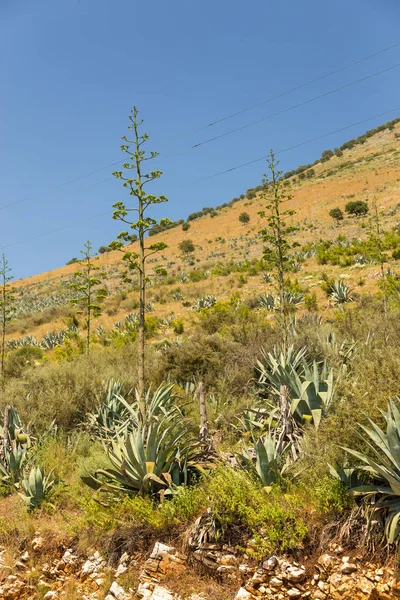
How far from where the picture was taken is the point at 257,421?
7.16m

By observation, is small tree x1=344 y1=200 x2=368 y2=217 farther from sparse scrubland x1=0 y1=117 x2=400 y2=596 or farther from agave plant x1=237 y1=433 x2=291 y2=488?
agave plant x1=237 y1=433 x2=291 y2=488

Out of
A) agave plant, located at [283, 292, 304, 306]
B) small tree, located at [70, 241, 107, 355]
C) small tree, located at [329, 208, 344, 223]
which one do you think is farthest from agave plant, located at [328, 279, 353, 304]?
small tree, located at [329, 208, 344, 223]

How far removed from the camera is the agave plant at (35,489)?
632 centimetres

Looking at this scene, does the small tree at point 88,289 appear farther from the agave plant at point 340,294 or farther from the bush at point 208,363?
the agave plant at point 340,294

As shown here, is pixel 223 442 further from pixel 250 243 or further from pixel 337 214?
pixel 337 214

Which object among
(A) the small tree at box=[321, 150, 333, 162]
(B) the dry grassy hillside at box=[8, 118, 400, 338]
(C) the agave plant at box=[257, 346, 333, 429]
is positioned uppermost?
(A) the small tree at box=[321, 150, 333, 162]

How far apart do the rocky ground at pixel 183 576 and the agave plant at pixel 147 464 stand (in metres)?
0.82

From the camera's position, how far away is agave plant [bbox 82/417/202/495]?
558 cm

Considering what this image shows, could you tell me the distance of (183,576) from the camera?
4602 millimetres

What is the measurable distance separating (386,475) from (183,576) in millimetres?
2357

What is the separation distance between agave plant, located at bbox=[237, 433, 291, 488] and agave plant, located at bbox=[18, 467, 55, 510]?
3.03m

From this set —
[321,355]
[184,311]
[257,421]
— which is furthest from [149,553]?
[184,311]

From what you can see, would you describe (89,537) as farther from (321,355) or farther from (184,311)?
(184,311)

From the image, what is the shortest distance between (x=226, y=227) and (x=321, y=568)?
4990 centimetres
